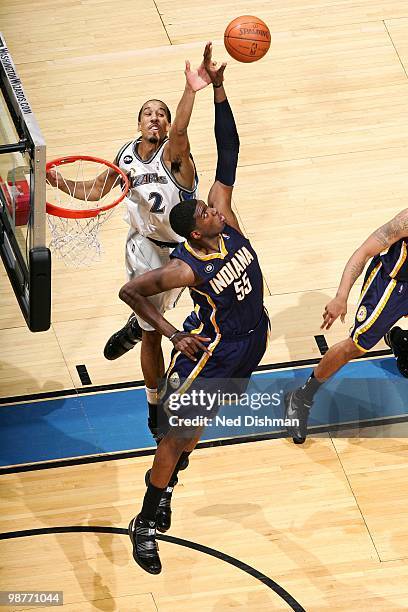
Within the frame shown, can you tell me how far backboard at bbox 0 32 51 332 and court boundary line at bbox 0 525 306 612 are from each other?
131 cm

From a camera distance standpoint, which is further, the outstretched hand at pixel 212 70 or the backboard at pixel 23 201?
the outstretched hand at pixel 212 70

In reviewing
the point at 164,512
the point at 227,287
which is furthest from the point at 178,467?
the point at 227,287

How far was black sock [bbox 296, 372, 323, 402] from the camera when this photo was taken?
721 centimetres

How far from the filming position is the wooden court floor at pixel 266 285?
22.0ft

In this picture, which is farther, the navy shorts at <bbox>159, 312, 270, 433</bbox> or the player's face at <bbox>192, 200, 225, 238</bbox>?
the navy shorts at <bbox>159, 312, 270, 433</bbox>

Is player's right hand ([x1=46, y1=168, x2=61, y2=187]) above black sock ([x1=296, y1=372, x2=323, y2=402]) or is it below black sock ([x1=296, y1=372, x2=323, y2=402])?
above

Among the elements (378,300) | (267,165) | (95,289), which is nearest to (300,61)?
(267,165)

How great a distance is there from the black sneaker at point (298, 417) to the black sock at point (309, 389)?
0.03 meters

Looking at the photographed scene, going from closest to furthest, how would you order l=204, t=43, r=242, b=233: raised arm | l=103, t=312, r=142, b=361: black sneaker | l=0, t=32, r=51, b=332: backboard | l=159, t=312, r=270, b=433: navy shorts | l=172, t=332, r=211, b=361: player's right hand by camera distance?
l=0, t=32, r=51, b=332: backboard → l=172, t=332, r=211, b=361: player's right hand → l=159, t=312, r=270, b=433: navy shorts → l=204, t=43, r=242, b=233: raised arm → l=103, t=312, r=142, b=361: black sneaker

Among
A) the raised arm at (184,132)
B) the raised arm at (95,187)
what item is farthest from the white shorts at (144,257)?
the raised arm at (184,132)

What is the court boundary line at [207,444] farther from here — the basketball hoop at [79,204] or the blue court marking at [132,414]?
the basketball hoop at [79,204]

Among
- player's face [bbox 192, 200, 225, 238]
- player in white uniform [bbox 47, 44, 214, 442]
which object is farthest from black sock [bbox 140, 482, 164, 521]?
player's face [bbox 192, 200, 225, 238]

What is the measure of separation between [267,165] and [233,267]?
3144 millimetres

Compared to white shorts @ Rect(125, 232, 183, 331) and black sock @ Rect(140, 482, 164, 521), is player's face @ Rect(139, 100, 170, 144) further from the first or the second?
black sock @ Rect(140, 482, 164, 521)
